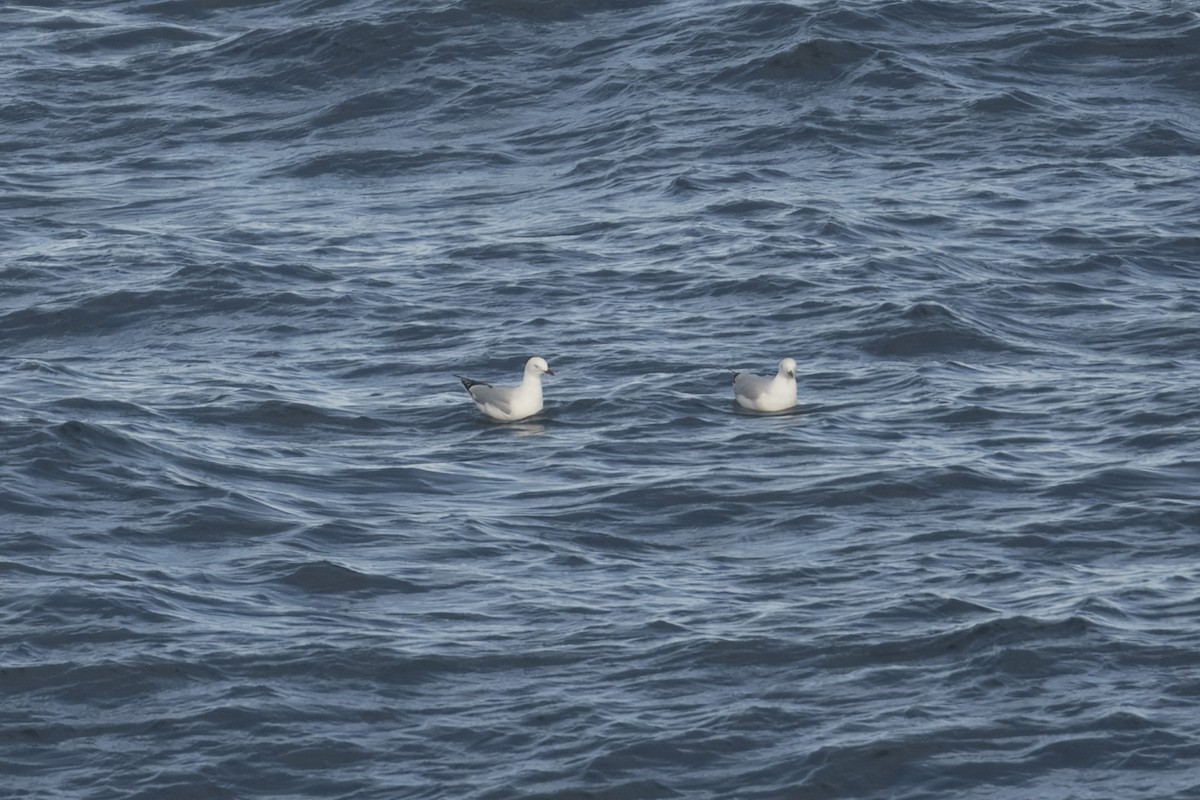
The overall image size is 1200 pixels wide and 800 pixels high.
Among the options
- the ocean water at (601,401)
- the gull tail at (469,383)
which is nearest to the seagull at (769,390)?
the ocean water at (601,401)

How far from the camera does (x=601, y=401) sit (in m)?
22.8

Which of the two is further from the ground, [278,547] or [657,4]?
[657,4]

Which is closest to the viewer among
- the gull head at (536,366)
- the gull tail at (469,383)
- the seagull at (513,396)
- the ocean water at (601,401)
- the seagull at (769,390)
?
the ocean water at (601,401)

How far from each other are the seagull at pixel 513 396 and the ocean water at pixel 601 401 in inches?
8.6

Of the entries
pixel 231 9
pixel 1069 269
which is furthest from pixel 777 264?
pixel 231 9

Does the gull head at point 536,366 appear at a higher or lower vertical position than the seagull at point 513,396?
higher

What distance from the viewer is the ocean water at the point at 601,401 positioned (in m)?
14.8

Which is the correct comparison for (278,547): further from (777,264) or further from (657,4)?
(657,4)

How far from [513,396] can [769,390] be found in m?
2.80

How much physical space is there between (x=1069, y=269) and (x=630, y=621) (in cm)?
1191

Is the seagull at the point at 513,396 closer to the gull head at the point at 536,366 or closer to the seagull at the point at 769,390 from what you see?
the gull head at the point at 536,366

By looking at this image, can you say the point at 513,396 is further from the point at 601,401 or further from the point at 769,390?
the point at 769,390

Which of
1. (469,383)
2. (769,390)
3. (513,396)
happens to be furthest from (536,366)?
(769,390)

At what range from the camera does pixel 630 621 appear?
16.4m
